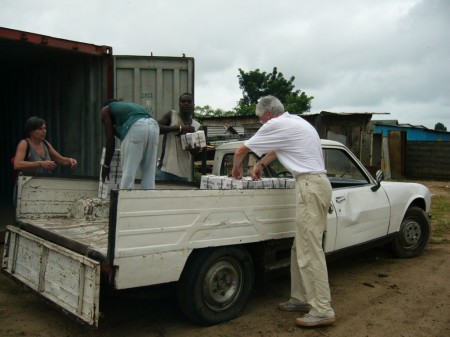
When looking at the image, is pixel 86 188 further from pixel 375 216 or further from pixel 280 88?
pixel 280 88

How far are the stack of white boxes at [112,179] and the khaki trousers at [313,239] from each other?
1998 millimetres

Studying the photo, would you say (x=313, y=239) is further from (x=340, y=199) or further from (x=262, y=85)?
(x=262, y=85)

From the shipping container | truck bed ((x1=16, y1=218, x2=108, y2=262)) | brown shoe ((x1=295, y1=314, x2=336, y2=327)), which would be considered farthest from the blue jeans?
the shipping container

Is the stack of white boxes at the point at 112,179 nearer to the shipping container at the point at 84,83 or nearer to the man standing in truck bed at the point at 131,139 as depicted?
the man standing in truck bed at the point at 131,139

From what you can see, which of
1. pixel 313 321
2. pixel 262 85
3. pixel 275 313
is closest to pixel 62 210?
pixel 275 313

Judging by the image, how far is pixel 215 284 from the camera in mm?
3566

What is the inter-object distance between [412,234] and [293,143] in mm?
2792

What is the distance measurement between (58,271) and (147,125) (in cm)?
169

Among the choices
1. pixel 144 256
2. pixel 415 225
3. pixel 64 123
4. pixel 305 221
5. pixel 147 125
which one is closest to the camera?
pixel 144 256

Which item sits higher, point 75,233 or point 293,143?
point 293,143

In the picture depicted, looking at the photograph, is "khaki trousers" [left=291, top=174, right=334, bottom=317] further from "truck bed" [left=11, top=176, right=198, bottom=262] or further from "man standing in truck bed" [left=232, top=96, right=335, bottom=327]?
"truck bed" [left=11, top=176, right=198, bottom=262]

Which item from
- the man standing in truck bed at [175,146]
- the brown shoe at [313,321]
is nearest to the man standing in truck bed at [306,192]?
the brown shoe at [313,321]

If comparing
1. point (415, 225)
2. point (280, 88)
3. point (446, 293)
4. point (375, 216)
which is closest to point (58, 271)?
point (375, 216)

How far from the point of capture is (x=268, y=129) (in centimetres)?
380
